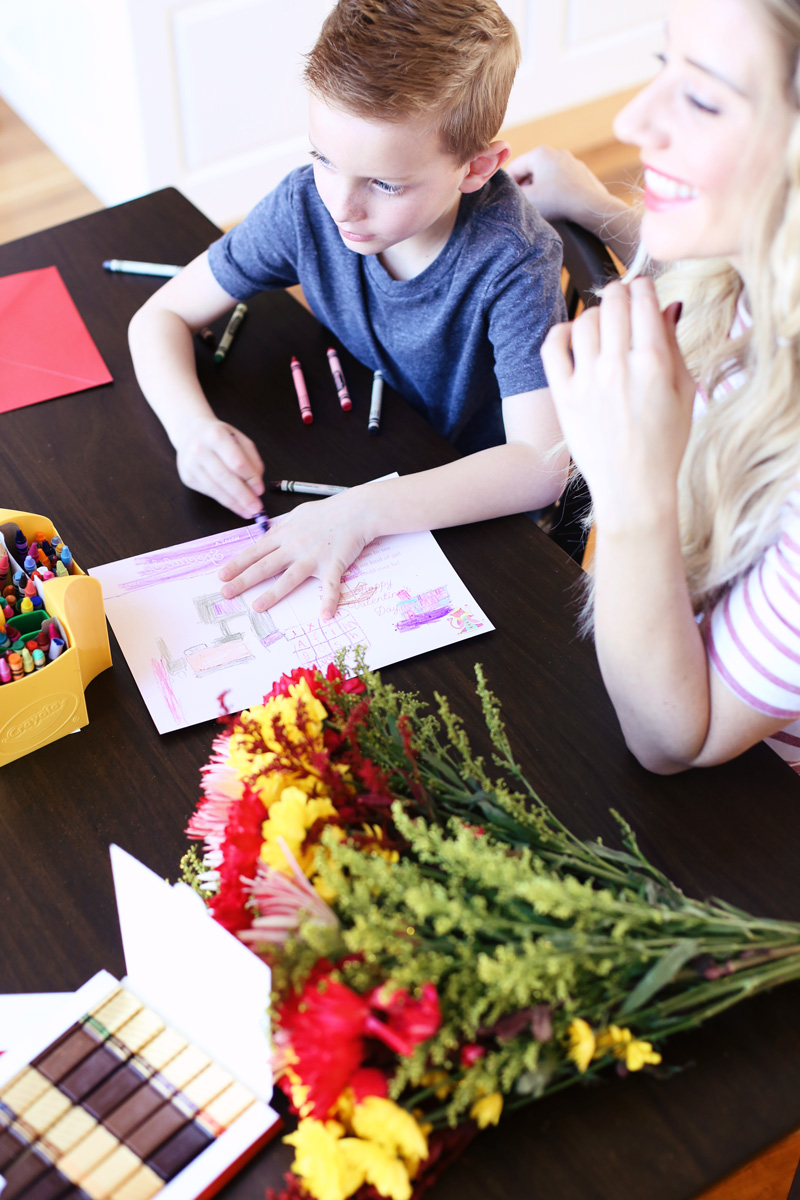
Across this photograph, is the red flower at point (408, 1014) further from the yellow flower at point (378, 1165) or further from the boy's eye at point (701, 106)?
the boy's eye at point (701, 106)

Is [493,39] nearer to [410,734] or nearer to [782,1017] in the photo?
[410,734]

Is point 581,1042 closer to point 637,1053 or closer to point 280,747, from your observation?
point 637,1053

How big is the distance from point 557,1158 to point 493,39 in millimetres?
1061

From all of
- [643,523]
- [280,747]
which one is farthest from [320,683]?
[643,523]

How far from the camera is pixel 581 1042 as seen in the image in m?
0.53

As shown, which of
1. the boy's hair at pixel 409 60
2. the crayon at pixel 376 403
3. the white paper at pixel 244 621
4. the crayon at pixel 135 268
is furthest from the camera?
the crayon at pixel 135 268

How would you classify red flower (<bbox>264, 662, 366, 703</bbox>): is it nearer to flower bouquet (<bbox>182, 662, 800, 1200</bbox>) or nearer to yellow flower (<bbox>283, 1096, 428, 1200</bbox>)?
flower bouquet (<bbox>182, 662, 800, 1200</bbox>)

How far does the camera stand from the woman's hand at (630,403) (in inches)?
29.3

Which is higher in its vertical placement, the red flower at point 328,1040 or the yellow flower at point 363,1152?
the red flower at point 328,1040

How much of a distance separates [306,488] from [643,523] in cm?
41

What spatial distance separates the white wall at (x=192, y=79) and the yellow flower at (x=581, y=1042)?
260 cm

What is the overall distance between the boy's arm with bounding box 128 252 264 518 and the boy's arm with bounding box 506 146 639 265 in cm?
53

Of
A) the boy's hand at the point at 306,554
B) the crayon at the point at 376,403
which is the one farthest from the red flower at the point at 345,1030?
the crayon at the point at 376,403

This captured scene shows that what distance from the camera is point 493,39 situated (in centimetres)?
105
